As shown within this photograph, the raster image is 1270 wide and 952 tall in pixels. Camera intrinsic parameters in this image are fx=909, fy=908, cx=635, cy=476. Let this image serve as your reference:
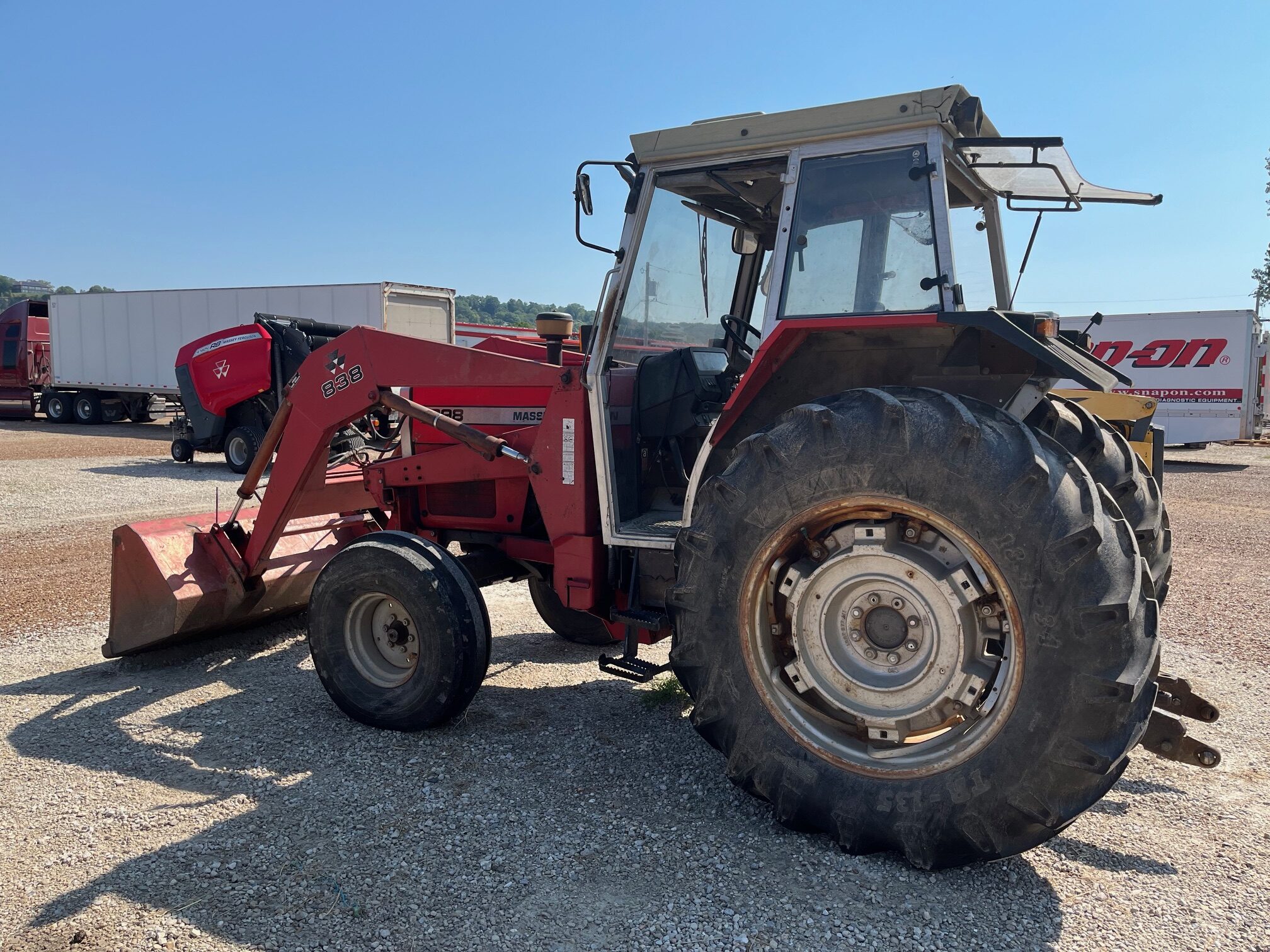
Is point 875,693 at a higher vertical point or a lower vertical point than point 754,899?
higher

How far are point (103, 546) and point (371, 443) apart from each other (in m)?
4.19

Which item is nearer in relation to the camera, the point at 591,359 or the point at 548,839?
the point at 548,839

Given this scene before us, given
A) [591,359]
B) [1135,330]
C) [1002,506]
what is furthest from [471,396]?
[1135,330]

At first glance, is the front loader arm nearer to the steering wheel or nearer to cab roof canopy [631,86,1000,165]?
the steering wheel

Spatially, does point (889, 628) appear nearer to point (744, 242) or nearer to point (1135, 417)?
point (744, 242)

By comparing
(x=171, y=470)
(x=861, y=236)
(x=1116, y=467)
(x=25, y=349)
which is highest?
(x=25, y=349)

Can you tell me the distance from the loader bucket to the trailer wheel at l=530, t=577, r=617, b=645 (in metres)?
1.54

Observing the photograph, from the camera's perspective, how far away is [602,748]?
13.9 feet

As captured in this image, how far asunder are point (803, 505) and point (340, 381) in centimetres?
285

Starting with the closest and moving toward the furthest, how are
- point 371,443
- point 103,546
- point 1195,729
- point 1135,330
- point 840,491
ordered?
1. point 840,491
2. point 1195,729
3. point 371,443
4. point 103,546
5. point 1135,330

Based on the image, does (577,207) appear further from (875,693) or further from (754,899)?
(754,899)

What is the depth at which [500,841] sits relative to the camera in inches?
133

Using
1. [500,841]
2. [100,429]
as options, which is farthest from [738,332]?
[100,429]

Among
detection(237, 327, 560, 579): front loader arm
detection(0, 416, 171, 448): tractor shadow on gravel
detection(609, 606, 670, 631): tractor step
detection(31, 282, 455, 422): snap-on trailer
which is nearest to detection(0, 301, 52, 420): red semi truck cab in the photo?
detection(31, 282, 455, 422): snap-on trailer
